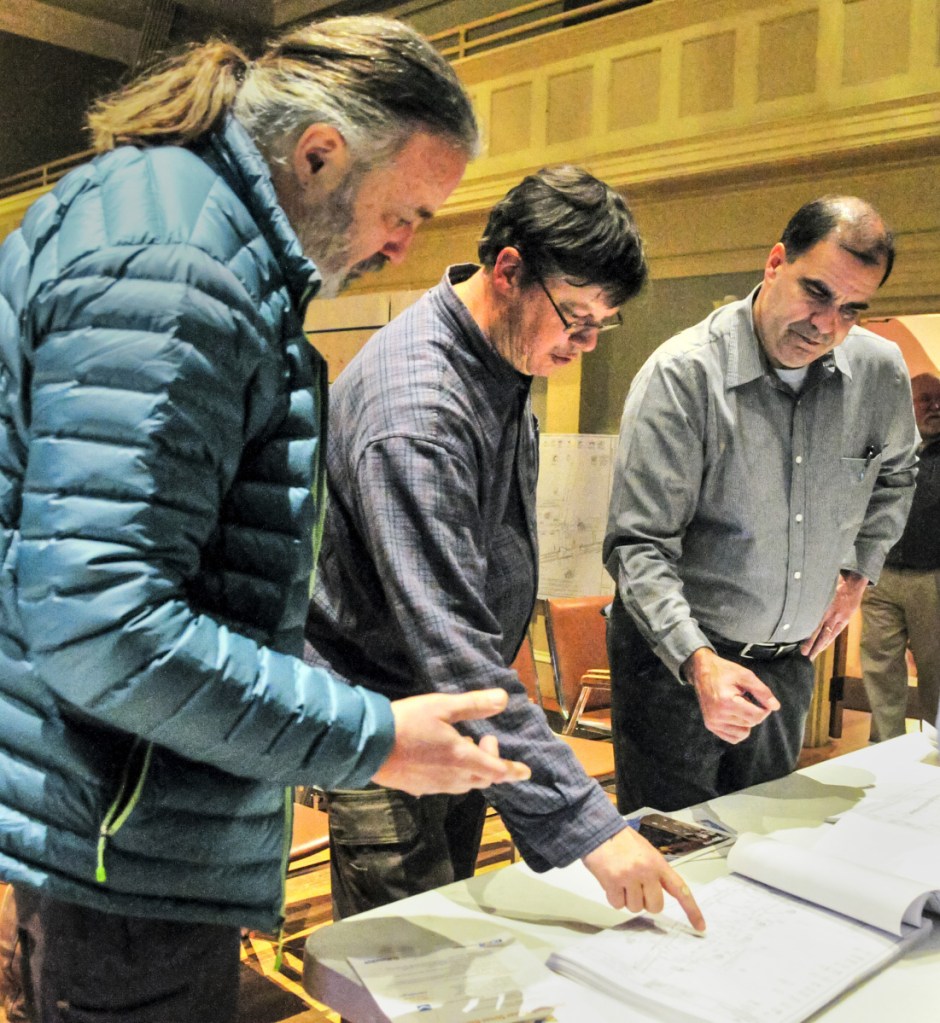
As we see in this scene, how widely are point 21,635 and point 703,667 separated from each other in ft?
4.00

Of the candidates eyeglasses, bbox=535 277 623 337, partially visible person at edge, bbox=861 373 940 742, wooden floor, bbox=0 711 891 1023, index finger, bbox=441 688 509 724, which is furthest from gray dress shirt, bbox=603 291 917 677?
partially visible person at edge, bbox=861 373 940 742

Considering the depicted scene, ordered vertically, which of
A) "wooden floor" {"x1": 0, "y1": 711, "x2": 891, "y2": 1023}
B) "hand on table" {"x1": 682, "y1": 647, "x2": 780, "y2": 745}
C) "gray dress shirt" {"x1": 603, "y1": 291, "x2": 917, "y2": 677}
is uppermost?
"gray dress shirt" {"x1": 603, "y1": 291, "x2": 917, "y2": 677}

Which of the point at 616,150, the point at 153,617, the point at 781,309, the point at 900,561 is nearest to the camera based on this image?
the point at 153,617

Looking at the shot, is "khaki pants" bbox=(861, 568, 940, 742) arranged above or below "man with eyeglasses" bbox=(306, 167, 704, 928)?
below

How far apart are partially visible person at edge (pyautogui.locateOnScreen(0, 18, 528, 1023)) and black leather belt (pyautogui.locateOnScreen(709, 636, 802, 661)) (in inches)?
48.7

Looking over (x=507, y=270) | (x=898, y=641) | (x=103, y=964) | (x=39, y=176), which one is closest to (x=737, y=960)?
(x=103, y=964)

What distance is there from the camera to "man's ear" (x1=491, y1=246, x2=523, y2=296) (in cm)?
151

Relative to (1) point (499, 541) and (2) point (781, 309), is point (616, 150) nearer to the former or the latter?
(2) point (781, 309)

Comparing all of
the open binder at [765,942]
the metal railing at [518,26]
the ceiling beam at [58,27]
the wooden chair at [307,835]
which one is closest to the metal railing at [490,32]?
the metal railing at [518,26]

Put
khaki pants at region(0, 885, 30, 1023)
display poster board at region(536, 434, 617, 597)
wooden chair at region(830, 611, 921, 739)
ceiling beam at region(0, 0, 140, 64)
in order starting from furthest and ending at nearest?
ceiling beam at region(0, 0, 140, 64)
wooden chair at region(830, 611, 921, 739)
display poster board at region(536, 434, 617, 597)
khaki pants at region(0, 885, 30, 1023)

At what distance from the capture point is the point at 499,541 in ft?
5.12

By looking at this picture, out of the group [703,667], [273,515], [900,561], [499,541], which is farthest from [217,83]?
[900,561]

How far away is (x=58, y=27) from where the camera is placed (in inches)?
402

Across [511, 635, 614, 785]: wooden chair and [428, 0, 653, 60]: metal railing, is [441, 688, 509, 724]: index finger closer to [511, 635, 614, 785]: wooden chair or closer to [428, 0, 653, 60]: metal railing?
[511, 635, 614, 785]: wooden chair
